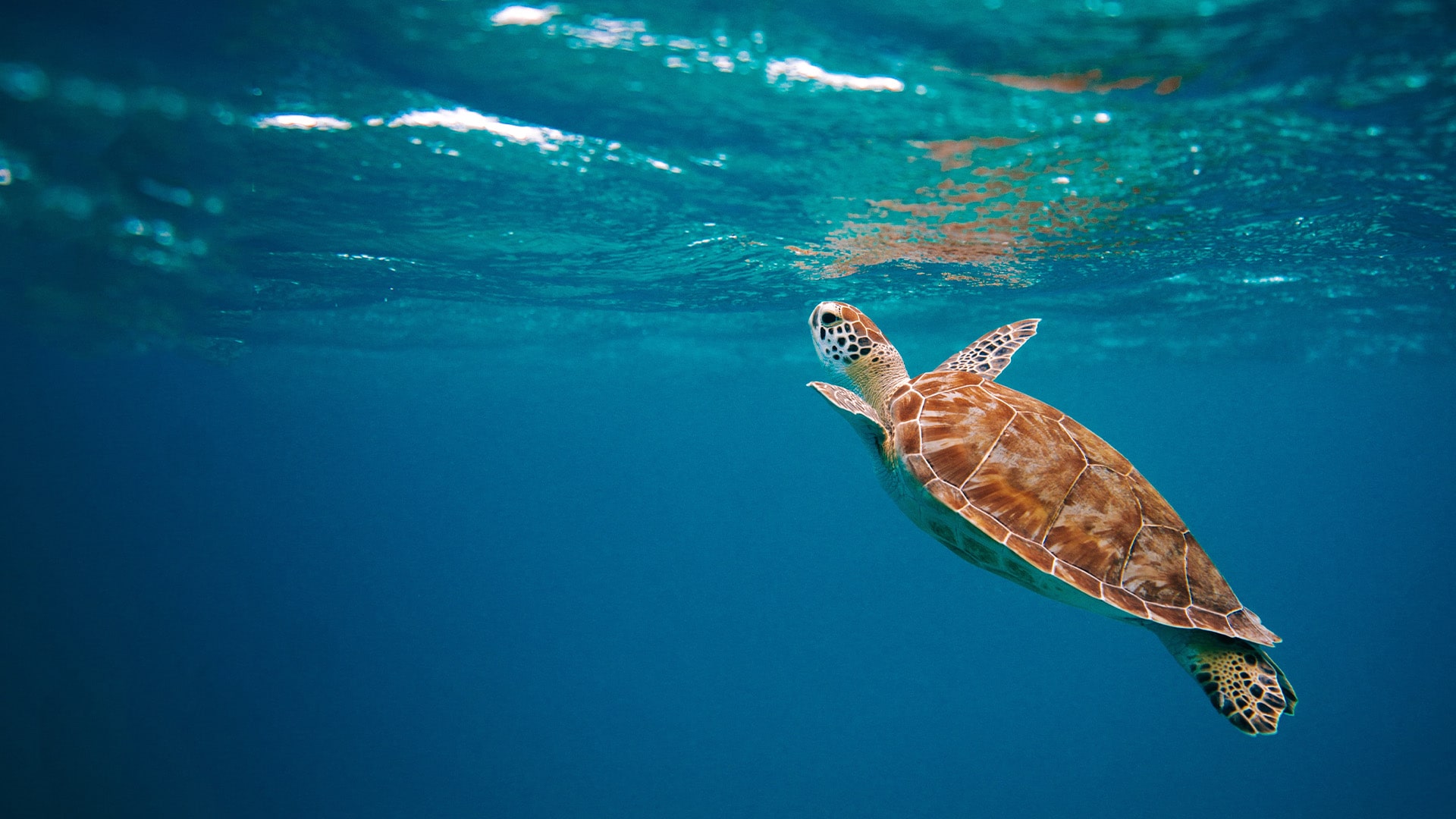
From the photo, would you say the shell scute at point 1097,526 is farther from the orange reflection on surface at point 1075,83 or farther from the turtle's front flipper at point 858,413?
the orange reflection on surface at point 1075,83

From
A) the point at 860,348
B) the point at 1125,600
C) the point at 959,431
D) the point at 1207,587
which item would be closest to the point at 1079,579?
the point at 1125,600

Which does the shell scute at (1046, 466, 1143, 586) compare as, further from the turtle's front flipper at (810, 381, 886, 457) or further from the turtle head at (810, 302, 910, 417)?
the turtle head at (810, 302, 910, 417)

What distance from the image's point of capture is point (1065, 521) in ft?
12.4

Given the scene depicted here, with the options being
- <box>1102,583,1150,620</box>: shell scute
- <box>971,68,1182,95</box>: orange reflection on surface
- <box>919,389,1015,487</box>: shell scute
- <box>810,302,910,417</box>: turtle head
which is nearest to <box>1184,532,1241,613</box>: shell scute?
<box>1102,583,1150,620</box>: shell scute

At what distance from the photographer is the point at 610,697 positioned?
38250 millimetres

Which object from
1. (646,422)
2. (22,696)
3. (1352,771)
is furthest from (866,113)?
(646,422)

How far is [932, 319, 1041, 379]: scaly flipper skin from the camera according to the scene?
5570 millimetres

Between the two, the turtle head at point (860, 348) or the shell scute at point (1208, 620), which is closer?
the shell scute at point (1208, 620)

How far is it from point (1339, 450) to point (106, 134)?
98.1m

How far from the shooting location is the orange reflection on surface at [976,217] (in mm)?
7477

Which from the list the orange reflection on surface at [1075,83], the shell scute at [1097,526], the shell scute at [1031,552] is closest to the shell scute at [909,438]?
the shell scute at [1031,552]

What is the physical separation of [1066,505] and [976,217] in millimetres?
7085

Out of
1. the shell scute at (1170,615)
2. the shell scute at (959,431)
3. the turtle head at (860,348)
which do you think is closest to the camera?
the shell scute at (1170,615)

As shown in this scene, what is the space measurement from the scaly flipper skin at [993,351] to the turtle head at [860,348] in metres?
0.49
